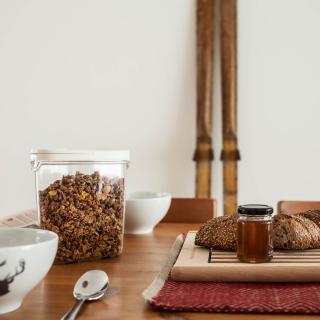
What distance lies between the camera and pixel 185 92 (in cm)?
275

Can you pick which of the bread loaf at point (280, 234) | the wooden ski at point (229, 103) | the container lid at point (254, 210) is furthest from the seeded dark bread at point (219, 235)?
the wooden ski at point (229, 103)

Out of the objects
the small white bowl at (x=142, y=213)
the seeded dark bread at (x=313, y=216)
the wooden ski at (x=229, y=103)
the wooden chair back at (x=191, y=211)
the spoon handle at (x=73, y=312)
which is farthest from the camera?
the wooden ski at (x=229, y=103)

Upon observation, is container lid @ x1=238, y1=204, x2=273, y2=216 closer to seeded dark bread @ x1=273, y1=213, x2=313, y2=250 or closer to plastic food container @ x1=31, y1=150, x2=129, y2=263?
seeded dark bread @ x1=273, y1=213, x2=313, y2=250

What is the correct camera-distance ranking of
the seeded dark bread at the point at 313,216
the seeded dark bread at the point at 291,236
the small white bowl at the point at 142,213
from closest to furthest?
the seeded dark bread at the point at 291,236, the seeded dark bread at the point at 313,216, the small white bowl at the point at 142,213

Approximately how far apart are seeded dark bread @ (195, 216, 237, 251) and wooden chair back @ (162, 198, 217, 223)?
30.8 inches

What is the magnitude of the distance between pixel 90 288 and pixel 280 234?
40 centimetres

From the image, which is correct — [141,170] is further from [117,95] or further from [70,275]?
[70,275]

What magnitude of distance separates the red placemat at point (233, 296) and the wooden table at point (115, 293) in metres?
0.01

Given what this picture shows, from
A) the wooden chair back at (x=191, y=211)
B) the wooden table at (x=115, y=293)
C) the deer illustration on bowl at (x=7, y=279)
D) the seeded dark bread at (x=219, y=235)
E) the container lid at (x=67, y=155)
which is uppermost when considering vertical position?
the container lid at (x=67, y=155)

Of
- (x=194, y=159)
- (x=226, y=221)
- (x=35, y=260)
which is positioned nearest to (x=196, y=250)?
(x=226, y=221)

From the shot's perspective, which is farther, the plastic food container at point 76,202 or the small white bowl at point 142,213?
the small white bowl at point 142,213

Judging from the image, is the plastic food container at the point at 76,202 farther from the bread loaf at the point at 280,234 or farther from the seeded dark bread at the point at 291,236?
the seeded dark bread at the point at 291,236

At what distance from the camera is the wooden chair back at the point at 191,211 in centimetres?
184

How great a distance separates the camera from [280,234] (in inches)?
38.6
